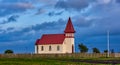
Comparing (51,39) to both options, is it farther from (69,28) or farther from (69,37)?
(69,28)

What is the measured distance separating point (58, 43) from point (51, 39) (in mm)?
3576

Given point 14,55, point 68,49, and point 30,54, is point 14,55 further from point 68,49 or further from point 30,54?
point 68,49

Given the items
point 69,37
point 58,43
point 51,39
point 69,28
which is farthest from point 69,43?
point 51,39

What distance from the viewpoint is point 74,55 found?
4166 inches

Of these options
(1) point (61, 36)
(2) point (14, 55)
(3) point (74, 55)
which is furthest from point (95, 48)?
(2) point (14, 55)

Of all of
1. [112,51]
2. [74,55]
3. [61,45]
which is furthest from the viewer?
[61,45]

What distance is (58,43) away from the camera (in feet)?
400

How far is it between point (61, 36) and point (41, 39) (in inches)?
296

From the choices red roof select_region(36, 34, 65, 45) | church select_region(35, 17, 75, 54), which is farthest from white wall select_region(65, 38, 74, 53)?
red roof select_region(36, 34, 65, 45)

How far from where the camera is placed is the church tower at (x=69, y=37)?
122 meters

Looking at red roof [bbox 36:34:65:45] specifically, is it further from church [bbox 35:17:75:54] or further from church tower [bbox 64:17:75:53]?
church tower [bbox 64:17:75:53]

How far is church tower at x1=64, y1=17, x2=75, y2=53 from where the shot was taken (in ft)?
399

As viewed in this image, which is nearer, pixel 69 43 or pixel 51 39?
pixel 69 43

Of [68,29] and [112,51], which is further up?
[68,29]
